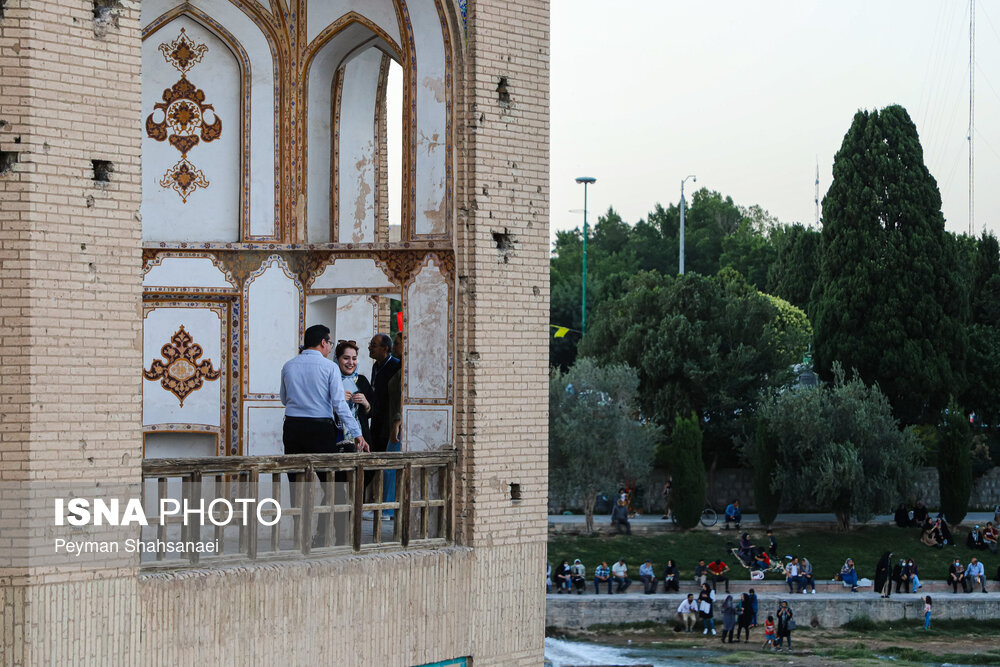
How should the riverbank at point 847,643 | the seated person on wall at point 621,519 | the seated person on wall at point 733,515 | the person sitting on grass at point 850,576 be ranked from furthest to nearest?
the seated person on wall at point 733,515 → the seated person on wall at point 621,519 → the person sitting on grass at point 850,576 → the riverbank at point 847,643

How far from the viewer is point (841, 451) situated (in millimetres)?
34812

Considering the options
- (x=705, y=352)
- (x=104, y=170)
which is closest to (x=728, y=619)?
(x=705, y=352)

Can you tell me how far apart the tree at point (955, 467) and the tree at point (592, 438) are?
7408 millimetres

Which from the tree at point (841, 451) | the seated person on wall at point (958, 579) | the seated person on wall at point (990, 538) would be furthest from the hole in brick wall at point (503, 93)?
the seated person on wall at point (990, 538)

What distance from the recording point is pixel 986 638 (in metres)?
29.5

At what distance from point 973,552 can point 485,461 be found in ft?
91.0

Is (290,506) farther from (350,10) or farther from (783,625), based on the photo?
(783,625)

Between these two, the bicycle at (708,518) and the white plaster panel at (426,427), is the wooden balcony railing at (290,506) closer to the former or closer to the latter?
the white plaster panel at (426,427)

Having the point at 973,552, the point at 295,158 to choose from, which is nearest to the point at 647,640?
the point at 973,552

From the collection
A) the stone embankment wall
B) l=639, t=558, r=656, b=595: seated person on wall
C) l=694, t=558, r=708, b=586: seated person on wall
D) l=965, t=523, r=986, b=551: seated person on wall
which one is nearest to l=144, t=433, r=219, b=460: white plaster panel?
the stone embankment wall

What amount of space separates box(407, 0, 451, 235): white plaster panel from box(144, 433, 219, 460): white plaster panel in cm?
238

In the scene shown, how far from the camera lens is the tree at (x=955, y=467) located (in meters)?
36.4

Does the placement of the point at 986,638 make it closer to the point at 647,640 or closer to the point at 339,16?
the point at 647,640

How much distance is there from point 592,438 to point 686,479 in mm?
2538
